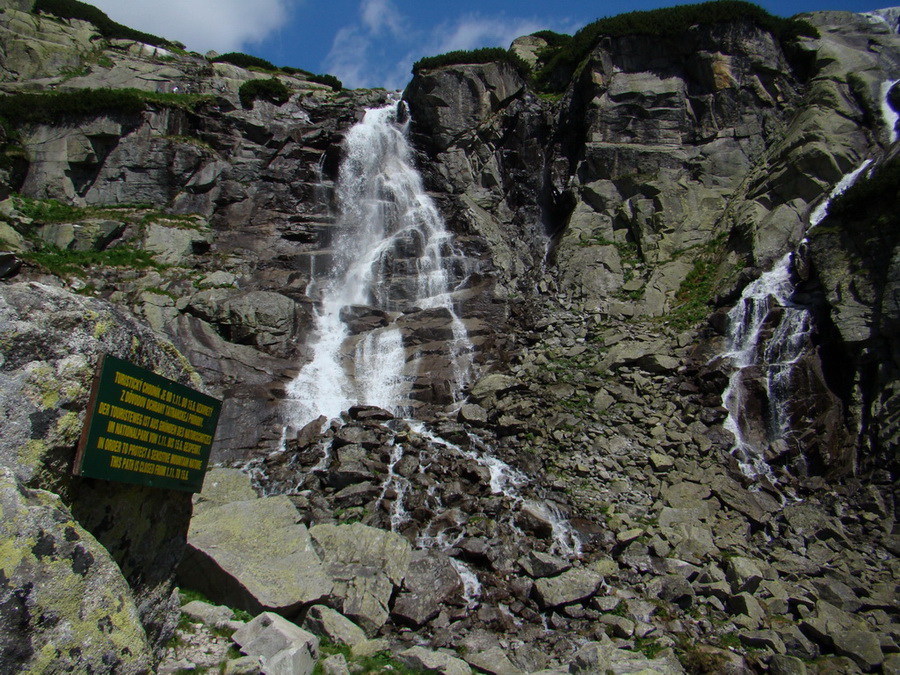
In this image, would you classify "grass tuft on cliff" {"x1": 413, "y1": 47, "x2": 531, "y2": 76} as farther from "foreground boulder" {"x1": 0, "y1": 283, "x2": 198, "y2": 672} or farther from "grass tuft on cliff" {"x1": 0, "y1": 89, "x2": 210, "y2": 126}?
"foreground boulder" {"x1": 0, "y1": 283, "x2": 198, "y2": 672}

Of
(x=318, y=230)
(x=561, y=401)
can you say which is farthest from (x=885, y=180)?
(x=318, y=230)

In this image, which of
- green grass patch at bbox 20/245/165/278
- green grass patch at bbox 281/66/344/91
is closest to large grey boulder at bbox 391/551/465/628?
green grass patch at bbox 20/245/165/278

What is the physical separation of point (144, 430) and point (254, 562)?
14.4 feet

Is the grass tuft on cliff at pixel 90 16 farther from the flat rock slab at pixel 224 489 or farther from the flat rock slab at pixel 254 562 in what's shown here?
the flat rock slab at pixel 254 562

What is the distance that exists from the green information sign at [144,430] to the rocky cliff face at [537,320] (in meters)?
0.20

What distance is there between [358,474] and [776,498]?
11429 mm

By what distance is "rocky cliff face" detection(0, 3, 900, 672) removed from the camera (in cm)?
881

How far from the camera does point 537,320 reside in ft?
76.0

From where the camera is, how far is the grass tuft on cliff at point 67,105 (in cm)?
2762

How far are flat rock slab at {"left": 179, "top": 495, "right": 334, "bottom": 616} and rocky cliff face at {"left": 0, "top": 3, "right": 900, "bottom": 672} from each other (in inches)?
32.2

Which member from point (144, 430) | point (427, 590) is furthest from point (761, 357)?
point (144, 430)

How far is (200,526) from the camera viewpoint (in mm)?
9414

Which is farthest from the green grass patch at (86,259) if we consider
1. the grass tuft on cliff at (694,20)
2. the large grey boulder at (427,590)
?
the grass tuft on cliff at (694,20)

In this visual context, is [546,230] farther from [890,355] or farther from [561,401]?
[890,355]
